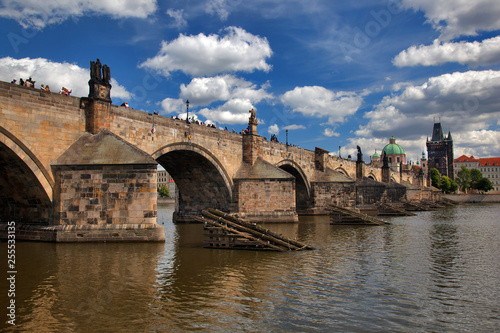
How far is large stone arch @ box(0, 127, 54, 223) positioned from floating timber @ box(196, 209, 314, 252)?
6.49 meters

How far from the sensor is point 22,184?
52.6 ft

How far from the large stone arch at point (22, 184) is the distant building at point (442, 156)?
457 feet

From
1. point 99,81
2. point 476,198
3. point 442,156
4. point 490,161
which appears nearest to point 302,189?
point 99,81

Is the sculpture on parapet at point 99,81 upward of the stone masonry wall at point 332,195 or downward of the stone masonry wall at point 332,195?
upward

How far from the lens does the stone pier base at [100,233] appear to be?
50.1 ft

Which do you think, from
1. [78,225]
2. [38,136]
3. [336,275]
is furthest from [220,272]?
[38,136]

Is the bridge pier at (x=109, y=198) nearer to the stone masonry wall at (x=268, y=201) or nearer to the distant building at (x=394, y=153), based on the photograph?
the stone masonry wall at (x=268, y=201)

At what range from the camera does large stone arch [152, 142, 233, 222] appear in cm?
2602

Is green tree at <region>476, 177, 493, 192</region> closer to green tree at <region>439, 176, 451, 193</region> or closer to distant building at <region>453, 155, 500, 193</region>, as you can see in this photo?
green tree at <region>439, 176, 451, 193</region>

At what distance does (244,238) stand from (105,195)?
19.0 ft

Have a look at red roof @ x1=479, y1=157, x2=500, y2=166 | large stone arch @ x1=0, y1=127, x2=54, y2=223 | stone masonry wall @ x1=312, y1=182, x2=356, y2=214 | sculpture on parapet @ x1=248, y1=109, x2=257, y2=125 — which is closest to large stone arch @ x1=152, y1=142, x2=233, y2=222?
sculpture on parapet @ x1=248, y1=109, x2=257, y2=125

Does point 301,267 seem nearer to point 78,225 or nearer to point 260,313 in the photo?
point 260,313

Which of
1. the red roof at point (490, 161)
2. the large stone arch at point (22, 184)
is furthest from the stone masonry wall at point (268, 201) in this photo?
the red roof at point (490, 161)

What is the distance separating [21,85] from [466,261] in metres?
17.1
